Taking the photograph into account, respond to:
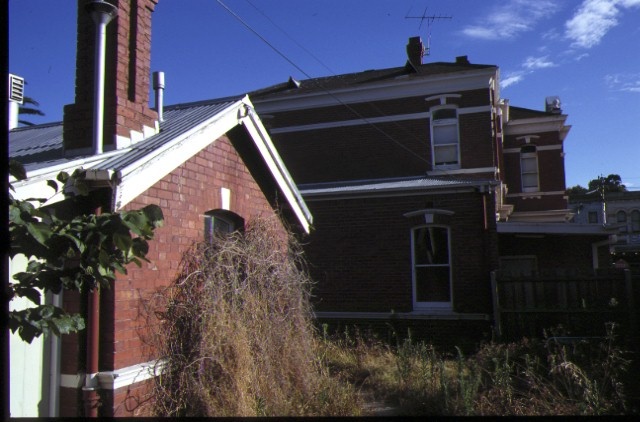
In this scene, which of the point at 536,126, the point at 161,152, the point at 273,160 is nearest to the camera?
the point at 161,152

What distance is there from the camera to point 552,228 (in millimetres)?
16438

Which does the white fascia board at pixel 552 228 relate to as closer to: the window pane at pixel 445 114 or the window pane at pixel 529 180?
the window pane at pixel 445 114

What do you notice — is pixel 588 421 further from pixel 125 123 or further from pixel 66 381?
pixel 125 123

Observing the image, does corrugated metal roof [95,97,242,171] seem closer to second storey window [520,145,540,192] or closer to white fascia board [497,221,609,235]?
white fascia board [497,221,609,235]

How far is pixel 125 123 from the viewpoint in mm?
6477

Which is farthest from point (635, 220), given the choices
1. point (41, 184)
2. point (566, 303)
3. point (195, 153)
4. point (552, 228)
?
point (41, 184)

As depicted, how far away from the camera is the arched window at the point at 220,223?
24.6ft

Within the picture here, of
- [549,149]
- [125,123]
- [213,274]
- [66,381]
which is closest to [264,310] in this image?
[213,274]

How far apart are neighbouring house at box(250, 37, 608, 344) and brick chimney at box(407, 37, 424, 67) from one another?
4 cm

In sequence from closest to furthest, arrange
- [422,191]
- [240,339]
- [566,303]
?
[240,339] → [566,303] → [422,191]

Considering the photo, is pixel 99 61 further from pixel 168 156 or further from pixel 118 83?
pixel 168 156

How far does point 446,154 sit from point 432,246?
14.7 feet

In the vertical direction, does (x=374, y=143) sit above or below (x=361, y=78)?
below

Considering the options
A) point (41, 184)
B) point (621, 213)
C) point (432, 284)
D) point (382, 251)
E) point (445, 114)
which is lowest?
point (432, 284)
